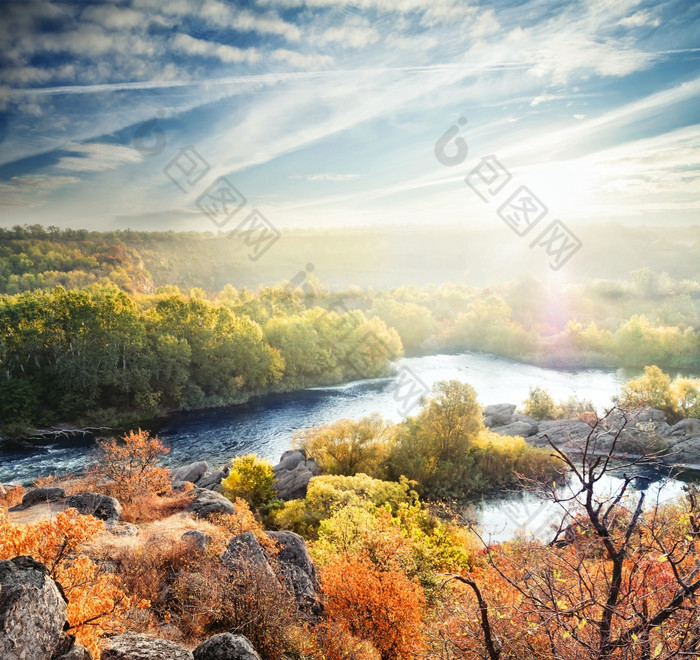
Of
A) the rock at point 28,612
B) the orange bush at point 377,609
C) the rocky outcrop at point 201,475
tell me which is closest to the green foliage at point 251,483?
the rocky outcrop at point 201,475

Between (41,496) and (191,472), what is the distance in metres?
12.5

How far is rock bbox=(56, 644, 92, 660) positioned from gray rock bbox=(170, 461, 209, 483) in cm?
2729

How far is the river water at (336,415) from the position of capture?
34156mm

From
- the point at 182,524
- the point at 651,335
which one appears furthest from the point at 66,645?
the point at 651,335

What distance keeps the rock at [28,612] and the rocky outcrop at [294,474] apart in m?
25.1

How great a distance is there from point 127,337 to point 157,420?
36.2 ft

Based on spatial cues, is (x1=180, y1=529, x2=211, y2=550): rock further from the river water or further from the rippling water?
the rippling water

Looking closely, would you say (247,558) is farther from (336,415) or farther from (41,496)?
(336,415)

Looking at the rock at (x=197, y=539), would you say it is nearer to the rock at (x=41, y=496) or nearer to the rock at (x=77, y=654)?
the rock at (x=77, y=654)

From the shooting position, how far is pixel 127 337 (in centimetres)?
5472

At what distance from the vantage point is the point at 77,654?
24.2 ft

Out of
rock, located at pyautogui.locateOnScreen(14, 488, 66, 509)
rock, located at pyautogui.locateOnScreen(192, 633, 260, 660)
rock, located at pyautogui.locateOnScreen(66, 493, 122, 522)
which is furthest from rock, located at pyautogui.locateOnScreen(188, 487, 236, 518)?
rock, located at pyautogui.locateOnScreen(192, 633, 260, 660)

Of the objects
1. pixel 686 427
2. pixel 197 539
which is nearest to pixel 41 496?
pixel 197 539

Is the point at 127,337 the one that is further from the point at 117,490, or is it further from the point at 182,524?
the point at 182,524
